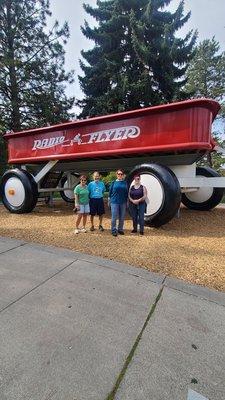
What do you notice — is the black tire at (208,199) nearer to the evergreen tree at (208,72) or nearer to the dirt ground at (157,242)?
the dirt ground at (157,242)

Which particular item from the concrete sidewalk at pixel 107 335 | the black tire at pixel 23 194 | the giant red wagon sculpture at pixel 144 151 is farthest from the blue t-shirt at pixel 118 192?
the black tire at pixel 23 194

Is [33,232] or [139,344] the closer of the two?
[139,344]

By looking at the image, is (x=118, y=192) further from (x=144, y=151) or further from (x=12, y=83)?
(x=12, y=83)

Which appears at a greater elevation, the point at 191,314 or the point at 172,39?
the point at 172,39

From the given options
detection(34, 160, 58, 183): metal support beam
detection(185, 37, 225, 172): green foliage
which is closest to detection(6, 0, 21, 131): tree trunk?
detection(34, 160, 58, 183): metal support beam

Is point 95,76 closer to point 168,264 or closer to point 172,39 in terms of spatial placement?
point 172,39

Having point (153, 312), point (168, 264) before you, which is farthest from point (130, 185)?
point (153, 312)

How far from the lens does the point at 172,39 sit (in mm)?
17234

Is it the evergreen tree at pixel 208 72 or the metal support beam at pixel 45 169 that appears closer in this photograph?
the metal support beam at pixel 45 169

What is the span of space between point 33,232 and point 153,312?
344 centimetres

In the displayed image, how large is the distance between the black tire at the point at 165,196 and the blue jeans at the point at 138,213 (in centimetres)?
30

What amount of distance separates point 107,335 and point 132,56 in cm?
1909

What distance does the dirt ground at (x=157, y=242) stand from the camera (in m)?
→ 3.76

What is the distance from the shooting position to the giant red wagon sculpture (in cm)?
557
